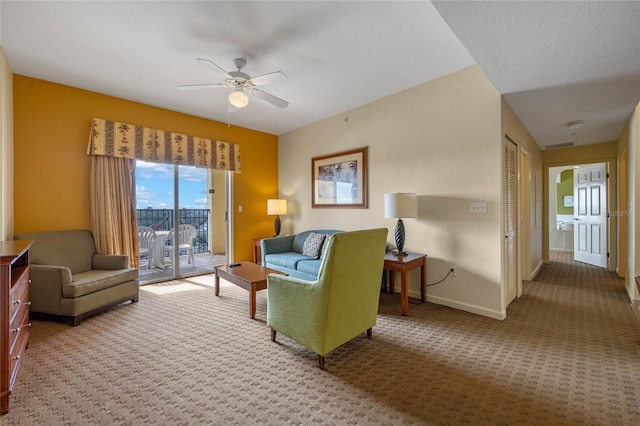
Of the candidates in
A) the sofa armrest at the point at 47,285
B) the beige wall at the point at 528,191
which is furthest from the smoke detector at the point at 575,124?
the sofa armrest at the point at 47,285

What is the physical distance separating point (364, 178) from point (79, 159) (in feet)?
12.8

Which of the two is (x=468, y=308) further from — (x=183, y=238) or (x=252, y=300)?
(x=183, y=238)

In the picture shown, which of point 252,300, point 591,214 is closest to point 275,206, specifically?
point 252,300

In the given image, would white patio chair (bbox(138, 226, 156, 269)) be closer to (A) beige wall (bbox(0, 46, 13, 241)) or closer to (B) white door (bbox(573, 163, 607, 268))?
(A) beige wall (bbox(0, 46, 13, 241))

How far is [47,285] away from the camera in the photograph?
2789 millimetres

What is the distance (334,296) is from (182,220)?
4.03 meters

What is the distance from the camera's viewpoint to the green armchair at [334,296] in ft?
6.40

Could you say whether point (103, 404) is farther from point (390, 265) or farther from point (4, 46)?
point (4, 46)

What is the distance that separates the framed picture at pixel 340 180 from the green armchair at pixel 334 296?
2.07 meters

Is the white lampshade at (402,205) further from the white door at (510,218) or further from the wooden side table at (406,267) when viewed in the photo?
the white door at (510,218)

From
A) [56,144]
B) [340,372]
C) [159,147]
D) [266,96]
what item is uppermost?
[266,96]

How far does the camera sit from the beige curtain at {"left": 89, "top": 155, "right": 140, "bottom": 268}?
12.3 feet

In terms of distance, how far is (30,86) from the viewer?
11.0 feet

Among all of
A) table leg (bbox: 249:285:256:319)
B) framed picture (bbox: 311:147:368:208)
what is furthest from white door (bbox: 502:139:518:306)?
table leg (bbox: 249:285:256:319)
